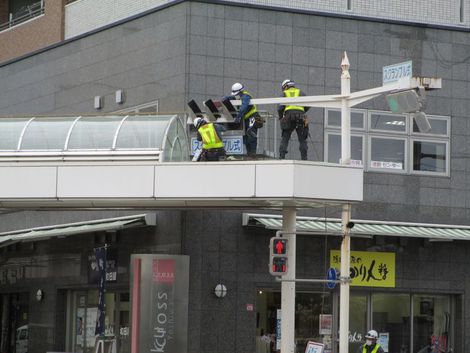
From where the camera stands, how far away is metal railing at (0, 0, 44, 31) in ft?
130

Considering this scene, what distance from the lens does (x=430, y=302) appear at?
30.4 meters

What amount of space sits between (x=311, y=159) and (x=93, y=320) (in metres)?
7.67

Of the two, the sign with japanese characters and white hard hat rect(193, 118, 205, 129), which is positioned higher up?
white hard hat rect(193, 118, 205, 129)

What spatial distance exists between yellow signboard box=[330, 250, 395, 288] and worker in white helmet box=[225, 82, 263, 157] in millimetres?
4445

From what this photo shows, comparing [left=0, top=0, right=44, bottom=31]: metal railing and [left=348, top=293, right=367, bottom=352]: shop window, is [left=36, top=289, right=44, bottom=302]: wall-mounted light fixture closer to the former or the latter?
[left=348, top=293, right=367, bottom=352]: shop window

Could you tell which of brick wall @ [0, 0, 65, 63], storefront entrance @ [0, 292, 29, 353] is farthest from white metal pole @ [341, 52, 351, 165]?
brick wall @ [0, 0, 65, 63]

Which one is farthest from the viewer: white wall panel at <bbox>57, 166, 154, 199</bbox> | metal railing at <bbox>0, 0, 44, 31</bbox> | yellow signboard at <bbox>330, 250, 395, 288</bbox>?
metal railing at <bbox>0, 0, 44, 31</bbox>

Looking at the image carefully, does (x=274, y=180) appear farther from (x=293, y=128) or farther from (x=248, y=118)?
(x=293, y=128)

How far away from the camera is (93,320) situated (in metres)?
31.6

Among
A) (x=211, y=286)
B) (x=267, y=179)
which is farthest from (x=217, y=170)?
(x=211, y=286)

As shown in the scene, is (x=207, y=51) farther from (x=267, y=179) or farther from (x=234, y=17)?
(x=267, y=179)

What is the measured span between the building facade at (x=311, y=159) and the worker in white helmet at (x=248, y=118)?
4.90 ft

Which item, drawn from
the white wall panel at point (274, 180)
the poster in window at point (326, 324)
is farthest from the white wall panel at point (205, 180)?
the poster in window at point (326, 324)

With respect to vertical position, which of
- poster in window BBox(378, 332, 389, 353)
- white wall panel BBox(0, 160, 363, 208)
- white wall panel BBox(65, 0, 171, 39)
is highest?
white wall panel BBox(65, 0, 171, 39)
